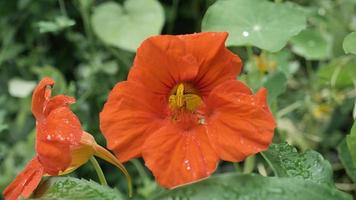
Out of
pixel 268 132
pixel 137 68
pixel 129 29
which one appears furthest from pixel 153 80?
pixel 129 29

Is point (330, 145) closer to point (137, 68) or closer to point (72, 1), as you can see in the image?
point (72, 1)

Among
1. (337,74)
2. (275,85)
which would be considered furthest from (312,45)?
(275,85)

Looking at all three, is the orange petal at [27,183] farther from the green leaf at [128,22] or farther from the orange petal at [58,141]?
the green leaf at [128,22]

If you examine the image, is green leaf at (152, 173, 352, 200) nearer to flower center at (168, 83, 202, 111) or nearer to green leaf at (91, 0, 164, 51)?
flower center at (168, 83, 202, 111)

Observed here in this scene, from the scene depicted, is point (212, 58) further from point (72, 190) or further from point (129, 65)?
point (129, 65)

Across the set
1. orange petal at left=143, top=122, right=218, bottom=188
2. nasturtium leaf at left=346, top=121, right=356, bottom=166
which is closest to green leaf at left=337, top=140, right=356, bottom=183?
nasturtium leaf at left=346, top=121, right=356, bottom=166

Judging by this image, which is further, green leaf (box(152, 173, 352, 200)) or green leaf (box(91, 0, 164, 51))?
green leaf (box(91, 0, 164, 51))
